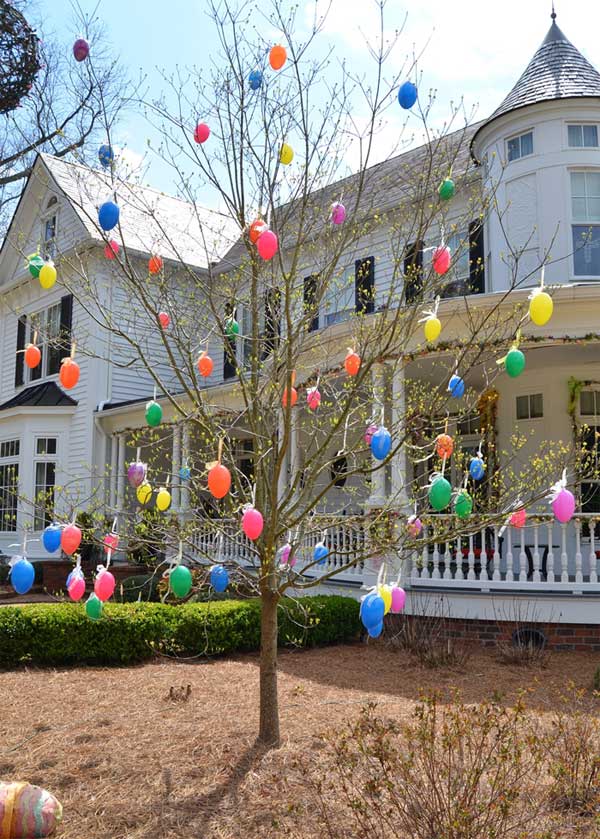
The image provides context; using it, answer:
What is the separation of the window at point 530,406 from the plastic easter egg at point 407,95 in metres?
6.99

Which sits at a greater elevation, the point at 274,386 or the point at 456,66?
the point at 456,66

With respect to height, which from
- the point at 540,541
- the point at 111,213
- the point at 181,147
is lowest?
the point at 540,541

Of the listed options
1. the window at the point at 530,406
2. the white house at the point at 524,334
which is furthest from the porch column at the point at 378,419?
the window at the point at 530,406

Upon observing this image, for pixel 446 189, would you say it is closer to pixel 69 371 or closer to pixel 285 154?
pixel 285 154

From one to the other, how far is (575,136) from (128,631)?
9099 mm

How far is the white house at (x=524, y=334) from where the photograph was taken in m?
7.25

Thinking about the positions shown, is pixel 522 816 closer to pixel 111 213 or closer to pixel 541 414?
pixel 111 213

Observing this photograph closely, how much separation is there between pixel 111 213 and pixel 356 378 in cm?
185

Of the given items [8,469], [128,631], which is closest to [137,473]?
[128,631]

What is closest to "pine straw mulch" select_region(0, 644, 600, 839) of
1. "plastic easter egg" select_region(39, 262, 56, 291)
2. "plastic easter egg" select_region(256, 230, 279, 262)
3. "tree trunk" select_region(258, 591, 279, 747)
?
"tree trunk" select_region(258, 591, 279, 747)

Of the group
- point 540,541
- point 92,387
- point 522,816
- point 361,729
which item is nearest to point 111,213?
point 361,729

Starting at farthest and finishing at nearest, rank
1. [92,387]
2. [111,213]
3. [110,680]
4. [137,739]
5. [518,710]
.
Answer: [92,387] → [110,680] → [137,739] → [111,213] → [518,710]

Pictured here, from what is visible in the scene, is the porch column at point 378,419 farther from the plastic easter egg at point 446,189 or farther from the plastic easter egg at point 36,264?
the plastic easter egg at point 36,264

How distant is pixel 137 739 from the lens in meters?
5.14
